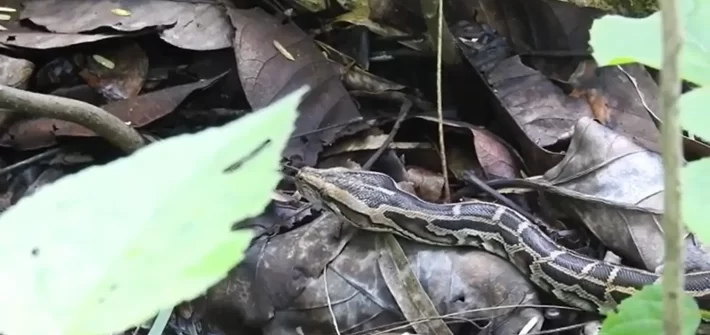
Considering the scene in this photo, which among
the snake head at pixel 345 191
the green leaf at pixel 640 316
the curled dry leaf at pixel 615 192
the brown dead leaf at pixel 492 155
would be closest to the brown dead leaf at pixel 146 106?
the snake head at pixel 345 191

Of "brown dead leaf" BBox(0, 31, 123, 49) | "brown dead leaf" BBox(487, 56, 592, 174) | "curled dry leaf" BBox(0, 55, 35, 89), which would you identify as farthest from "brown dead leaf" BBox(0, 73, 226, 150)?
"brown dead leaf" BBox(487, 56, 592, 174)

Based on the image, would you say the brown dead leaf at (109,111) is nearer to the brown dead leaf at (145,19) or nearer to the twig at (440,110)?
the brown dead leaf at (145,19)

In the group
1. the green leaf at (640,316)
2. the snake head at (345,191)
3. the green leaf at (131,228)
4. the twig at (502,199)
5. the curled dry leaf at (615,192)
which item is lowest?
the snake head at (345,191)

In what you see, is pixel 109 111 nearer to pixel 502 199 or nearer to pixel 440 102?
pixel 440 102

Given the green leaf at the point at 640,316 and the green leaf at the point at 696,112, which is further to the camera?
the green leaf at the point at 640,316

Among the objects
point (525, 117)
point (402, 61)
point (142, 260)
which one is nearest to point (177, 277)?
point (142, 260)

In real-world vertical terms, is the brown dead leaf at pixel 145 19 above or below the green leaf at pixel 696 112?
below

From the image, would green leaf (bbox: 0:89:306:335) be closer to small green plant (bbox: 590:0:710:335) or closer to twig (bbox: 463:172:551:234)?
small green plant (bbox: 590:0:710:335)

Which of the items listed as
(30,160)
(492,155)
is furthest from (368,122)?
(30,160)
